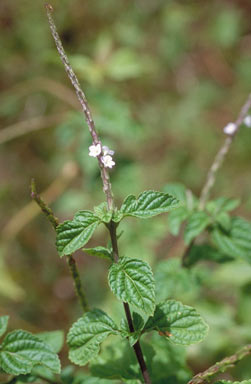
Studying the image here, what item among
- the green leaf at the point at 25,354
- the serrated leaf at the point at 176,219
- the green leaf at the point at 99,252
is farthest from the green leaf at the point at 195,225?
the green leaf at the point at 25,354

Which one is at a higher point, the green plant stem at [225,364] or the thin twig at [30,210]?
the thin twig at [30,210]

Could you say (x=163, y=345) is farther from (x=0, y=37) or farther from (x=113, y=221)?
(x=0, y=37)

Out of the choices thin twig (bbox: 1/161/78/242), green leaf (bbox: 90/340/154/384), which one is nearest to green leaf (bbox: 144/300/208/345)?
green leaf (bbox: 90/340/154/384)

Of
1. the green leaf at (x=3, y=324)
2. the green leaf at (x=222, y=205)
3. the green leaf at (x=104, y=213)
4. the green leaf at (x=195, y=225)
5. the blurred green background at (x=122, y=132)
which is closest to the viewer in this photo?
the green leaf at (x=104, y=213)

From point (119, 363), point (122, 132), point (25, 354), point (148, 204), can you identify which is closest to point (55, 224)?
point (148, 204)

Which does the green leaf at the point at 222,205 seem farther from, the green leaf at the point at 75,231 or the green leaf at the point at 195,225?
the green leaf at the point at 75,231

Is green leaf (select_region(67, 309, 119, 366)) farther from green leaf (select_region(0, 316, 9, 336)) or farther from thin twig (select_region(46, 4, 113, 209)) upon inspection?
thin twig (select_region(46, 4, 113, 209))
